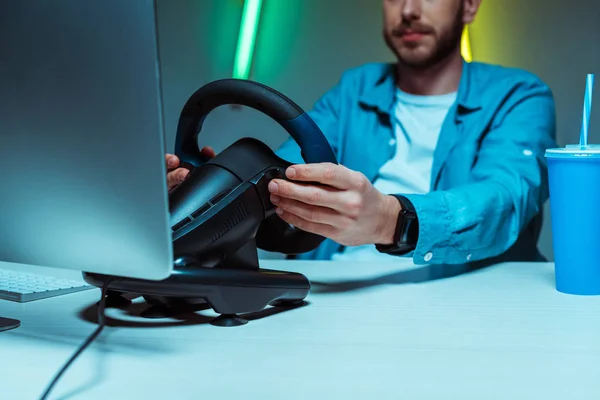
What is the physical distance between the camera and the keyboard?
899 millimetres

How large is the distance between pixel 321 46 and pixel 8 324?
82.5 inches

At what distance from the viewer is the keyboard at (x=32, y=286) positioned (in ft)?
2.95

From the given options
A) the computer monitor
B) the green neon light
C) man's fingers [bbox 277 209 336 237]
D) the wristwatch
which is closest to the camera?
the computer monitor

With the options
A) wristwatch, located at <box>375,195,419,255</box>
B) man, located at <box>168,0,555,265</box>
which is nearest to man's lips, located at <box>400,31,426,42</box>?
man, located at <box>168,0,555,265</box>

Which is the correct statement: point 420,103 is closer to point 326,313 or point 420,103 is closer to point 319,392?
point 326,313

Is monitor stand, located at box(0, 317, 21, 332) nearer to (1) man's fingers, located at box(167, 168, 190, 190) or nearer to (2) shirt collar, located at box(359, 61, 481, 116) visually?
(1) man's fingers, located at box(167, 168, 190, 190)

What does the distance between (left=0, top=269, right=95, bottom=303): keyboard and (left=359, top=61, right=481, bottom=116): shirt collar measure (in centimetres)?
102

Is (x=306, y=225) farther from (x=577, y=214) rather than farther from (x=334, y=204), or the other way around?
(x=577, y=214)

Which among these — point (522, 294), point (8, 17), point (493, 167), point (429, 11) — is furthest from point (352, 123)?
point (8, 17)

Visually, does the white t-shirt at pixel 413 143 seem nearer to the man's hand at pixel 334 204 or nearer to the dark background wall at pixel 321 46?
the man's hand at pixel 334 204

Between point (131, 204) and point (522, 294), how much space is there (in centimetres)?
57

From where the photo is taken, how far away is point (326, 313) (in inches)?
32.3

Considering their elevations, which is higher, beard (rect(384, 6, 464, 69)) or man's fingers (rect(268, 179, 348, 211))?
beard (rect(384, 6, 464, 69))

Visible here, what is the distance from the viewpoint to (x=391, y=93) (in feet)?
5.94
